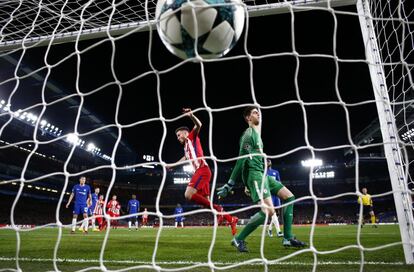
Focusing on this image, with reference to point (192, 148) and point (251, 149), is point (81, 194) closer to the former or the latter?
point (192, 148)

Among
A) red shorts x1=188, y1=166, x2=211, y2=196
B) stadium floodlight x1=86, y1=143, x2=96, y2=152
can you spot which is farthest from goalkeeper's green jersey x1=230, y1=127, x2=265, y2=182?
stadium floodlight x1=86, y1=143, x2=96, y2=152

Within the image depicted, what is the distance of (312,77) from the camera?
1634cm

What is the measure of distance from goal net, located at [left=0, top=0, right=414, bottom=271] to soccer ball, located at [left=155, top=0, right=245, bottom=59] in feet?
3.42

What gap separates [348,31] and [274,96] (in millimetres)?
6802

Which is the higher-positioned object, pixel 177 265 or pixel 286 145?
pixel 286 145

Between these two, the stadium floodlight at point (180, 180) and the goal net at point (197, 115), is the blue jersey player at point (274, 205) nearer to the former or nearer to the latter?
the goal net at point (197, 115)

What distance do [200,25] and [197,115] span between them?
20.1 meters

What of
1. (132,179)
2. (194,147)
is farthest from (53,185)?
(194,147)

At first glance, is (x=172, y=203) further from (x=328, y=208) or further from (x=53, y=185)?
(x=328, y=208)

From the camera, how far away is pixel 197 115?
22234mm

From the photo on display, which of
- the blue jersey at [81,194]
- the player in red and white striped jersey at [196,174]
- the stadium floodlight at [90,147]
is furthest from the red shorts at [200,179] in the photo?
the stadium floodlight at [90,147]

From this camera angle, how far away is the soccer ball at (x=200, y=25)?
2.13 metres

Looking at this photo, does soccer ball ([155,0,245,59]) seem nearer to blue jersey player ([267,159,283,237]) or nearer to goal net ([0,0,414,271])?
goal net ([0,0,414,271])

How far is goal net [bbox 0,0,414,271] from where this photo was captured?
3.46m
